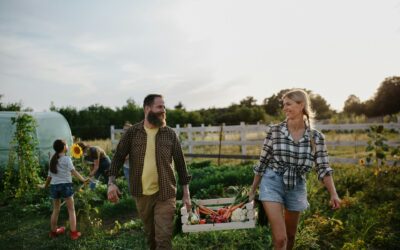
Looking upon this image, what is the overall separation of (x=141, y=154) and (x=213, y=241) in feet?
5.93

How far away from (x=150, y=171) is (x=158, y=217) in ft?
1.48

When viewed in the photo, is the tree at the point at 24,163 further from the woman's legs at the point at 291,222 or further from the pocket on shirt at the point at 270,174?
the pocket on shirt at the point at 270,174

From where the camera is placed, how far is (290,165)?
371cm

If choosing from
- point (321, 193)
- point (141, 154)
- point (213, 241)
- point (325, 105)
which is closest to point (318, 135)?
point (141, 154)

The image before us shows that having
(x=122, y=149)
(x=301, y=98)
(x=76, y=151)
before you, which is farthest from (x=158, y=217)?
(x=76, y=151)

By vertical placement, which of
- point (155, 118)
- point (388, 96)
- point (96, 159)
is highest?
point (388, 96)

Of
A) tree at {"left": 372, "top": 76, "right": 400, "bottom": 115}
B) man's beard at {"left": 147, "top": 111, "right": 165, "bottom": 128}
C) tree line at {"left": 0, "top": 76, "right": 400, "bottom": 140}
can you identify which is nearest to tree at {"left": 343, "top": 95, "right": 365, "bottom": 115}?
tree line at {"left": 0, "top": 76, "right": 400, "bottom": 140}

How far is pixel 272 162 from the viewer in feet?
12.5

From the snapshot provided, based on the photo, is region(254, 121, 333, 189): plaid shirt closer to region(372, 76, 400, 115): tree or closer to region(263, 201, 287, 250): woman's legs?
region(263, 201, 287, 250): woman's legs

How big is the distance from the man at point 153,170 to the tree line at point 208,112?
69.1 ft

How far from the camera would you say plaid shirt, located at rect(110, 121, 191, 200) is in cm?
398

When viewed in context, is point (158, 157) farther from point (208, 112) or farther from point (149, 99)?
point (208, 112)

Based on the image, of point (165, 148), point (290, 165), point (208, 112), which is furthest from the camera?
point (208, 112)

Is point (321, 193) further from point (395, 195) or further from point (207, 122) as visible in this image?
point (207, 122)
